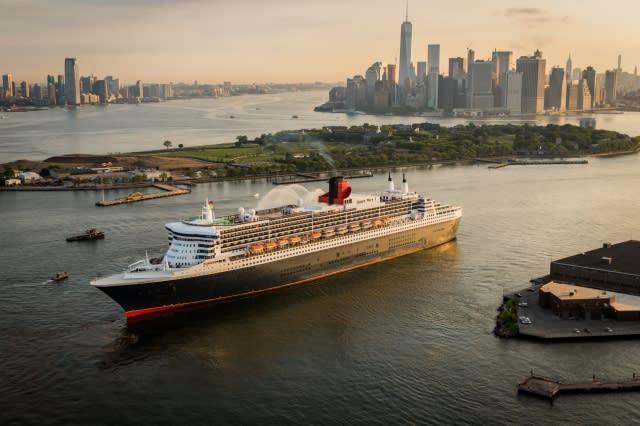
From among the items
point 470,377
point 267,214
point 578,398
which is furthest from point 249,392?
point 267,214

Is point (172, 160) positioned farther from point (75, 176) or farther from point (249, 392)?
point (249, 392)

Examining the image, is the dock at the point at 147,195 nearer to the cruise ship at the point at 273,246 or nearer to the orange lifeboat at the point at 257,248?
the cruise ship at the point at 273,246

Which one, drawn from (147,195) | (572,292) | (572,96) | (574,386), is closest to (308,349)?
(574,386)

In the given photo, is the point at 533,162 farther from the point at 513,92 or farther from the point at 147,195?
the point at 513,92

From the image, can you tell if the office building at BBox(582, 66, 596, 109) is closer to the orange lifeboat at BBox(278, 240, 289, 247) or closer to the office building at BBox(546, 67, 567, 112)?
the office building at BBox(546, 67, 567, 112)

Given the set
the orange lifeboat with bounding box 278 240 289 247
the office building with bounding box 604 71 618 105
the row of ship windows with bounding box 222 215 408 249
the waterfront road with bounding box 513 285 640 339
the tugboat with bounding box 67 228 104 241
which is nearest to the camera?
the waterfront road with bounding box 513 285 640 339

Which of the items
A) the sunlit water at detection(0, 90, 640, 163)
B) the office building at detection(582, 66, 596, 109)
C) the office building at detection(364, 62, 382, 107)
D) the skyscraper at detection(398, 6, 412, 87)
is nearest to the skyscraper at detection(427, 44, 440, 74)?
the skyscraper at detection(398, 6, 412, 87)

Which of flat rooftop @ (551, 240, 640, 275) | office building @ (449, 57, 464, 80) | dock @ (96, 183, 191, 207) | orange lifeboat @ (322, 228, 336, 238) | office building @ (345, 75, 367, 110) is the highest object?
office building @ (449, 57, 464, 80)
